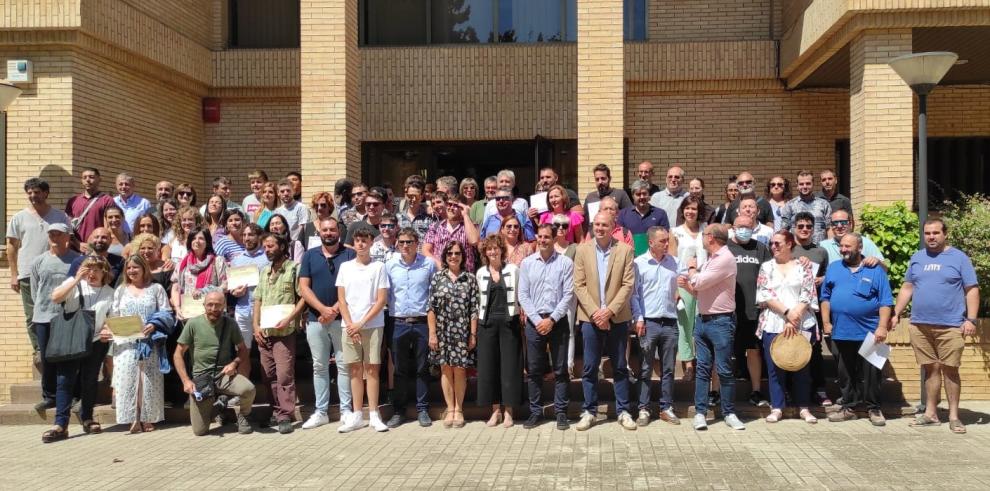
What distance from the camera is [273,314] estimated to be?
9.42 metres

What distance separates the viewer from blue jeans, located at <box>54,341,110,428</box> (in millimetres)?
9422

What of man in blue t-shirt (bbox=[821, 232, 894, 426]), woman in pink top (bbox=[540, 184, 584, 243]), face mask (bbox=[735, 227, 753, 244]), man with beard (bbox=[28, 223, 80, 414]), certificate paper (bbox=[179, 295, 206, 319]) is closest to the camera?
man in blue t-shirt (bbox=[821, 232, 894, 426])

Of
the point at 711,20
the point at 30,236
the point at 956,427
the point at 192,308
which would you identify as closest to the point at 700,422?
the point at 956,427

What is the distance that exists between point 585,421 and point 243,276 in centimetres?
377

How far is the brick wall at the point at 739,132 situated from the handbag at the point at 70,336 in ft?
32.5

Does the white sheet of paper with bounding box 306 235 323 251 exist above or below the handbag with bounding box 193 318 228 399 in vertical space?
above

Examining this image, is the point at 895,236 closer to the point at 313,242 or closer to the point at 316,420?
the point at 313,242

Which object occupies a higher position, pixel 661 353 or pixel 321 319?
pixel 321 319

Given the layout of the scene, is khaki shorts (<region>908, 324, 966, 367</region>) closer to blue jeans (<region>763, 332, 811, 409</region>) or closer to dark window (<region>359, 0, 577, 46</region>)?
blue jeans (<region>763, 332, 811, 409</region>)

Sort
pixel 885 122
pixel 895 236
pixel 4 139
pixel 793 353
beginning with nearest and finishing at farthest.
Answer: pixel 793 353
pixel 895 236
pixel 4 139
pixel 885 122

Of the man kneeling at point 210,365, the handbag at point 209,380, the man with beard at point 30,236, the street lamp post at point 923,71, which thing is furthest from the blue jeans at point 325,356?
the street lamp post at point 923,71

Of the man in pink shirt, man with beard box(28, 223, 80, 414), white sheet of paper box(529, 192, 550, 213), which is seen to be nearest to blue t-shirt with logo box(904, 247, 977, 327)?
the man in pink shirt

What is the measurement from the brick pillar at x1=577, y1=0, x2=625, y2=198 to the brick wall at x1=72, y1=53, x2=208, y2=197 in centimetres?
683

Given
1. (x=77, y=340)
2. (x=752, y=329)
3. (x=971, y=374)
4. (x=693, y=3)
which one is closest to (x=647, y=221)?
(x=752, y=329)
